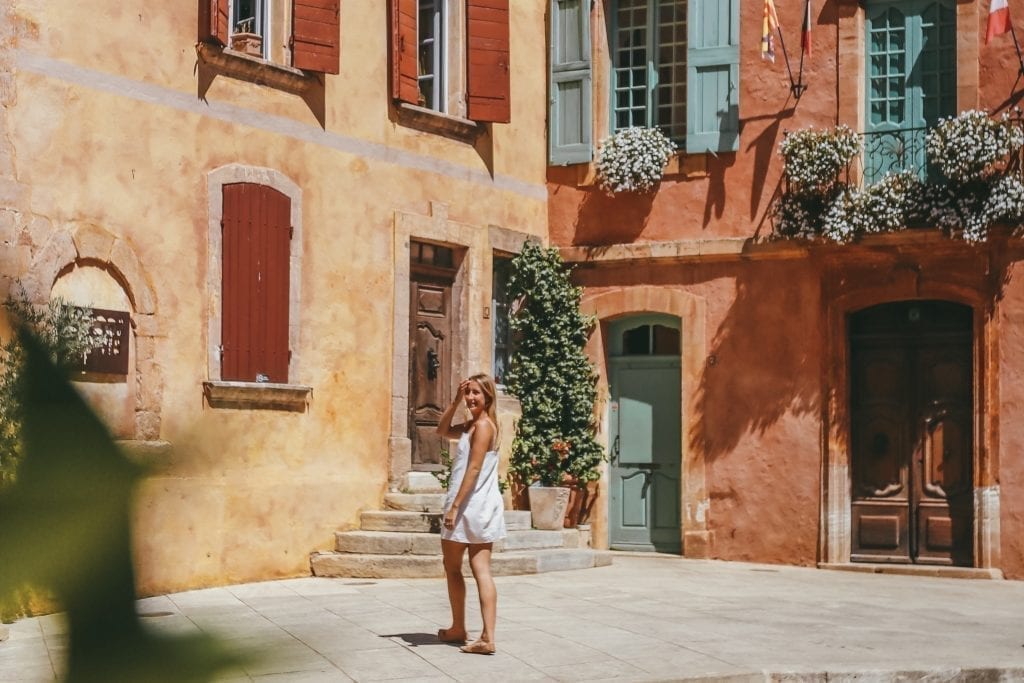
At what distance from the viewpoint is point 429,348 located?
13992 millimetres

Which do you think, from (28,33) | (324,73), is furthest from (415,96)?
(28,33)

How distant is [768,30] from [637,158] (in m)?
1.78

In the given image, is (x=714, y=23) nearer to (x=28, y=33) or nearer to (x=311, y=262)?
(x=311, y=262)

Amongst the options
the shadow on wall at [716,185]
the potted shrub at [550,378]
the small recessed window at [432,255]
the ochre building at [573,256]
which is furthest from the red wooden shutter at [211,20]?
the shadow on wall at [716,185]

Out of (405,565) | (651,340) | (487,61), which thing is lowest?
(405,565)

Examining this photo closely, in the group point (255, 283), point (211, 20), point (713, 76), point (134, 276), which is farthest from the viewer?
point (713, 76)

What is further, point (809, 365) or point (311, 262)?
point (809, 365)

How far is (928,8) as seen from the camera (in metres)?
14.0

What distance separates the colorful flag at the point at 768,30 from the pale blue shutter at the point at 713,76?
471mm

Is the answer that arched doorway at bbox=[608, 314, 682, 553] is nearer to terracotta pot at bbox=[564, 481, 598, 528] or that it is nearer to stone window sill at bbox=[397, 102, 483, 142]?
terracotta pot at bbox=[564, 481, 598, 528]

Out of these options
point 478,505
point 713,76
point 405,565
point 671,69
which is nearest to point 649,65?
point 671,69

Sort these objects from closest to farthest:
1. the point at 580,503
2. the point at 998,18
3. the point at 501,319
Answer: the point at 998,18
the point at 580,503
the point at 501,319

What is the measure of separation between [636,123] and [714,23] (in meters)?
1.30

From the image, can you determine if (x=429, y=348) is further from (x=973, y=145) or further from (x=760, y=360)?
(x=973, y=145)
